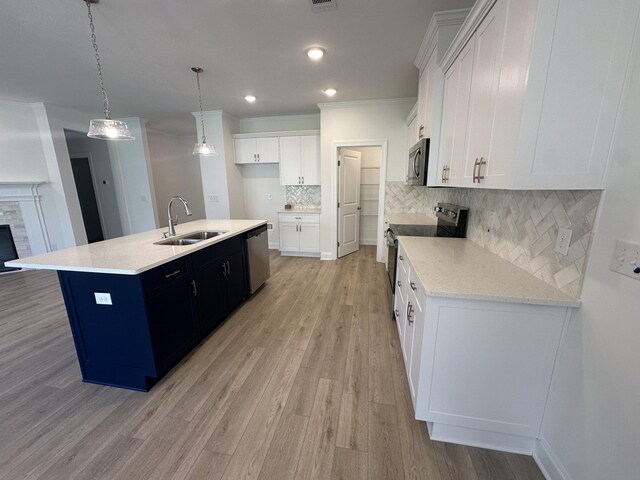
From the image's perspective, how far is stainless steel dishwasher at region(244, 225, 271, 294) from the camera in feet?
10.3

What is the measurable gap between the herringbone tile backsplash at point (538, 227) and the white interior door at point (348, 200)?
8.07ft

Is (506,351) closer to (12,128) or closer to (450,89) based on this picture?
(450,89)

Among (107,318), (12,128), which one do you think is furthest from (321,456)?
(12,128)

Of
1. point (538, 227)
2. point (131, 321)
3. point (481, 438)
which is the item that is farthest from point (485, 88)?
point (131, 321)

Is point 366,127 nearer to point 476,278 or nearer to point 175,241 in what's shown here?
point 175,241

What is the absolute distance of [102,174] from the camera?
5.89m

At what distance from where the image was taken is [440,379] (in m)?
1.37

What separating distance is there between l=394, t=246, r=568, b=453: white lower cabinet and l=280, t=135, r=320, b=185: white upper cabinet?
3.79 metres

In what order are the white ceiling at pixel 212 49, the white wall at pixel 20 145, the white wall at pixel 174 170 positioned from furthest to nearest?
the white wall at pixel 174 170 < the white wall at pixel 20 145 < the white ceiling at pixel 212 49

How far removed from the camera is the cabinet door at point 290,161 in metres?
4.77

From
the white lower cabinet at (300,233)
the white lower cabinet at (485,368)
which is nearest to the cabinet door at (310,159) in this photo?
the white lower cabinet at (300,233)

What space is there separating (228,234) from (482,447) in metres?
2.54

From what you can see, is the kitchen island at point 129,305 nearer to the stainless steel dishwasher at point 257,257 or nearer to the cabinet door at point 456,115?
the stainless steel dishwasher at point 257,257

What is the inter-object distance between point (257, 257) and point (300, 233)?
66.0 inches
